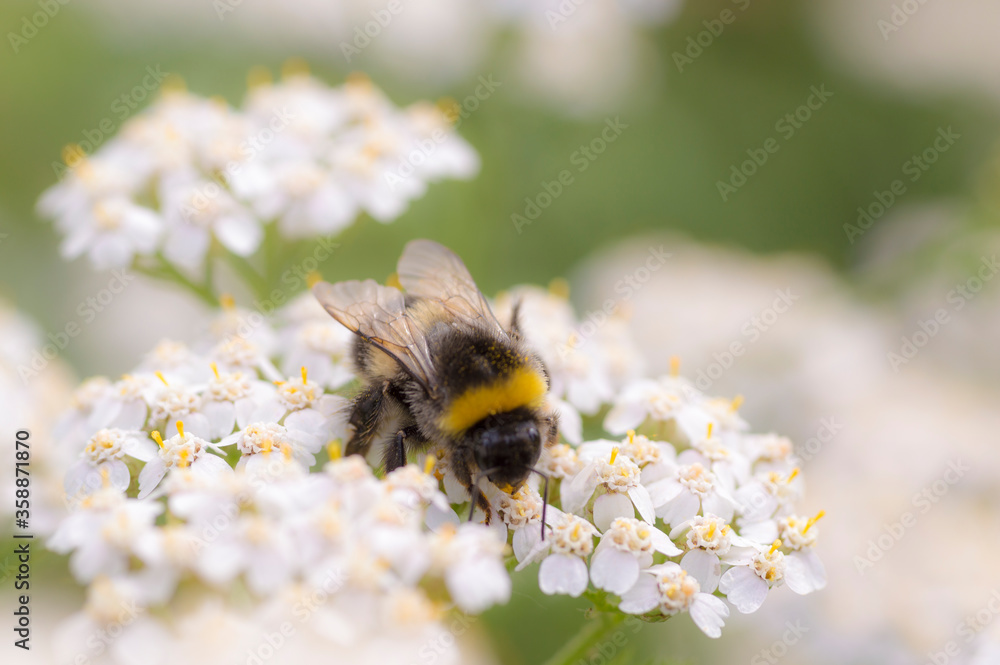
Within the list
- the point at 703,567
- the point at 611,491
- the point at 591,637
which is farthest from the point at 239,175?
the point at 703,567

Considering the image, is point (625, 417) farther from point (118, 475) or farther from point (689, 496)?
point (118, 475)

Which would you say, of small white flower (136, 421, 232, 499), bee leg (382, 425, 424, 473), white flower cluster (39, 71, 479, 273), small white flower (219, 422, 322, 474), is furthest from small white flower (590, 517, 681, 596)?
white flower cluster (39, 71, 479, 273)

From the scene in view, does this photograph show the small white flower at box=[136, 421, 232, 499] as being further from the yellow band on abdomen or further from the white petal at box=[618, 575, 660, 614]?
the white petal at box=[618, 575, 660, 614]

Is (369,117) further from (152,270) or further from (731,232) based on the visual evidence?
(731,232)

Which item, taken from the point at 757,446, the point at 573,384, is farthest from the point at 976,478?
the point at 573,384

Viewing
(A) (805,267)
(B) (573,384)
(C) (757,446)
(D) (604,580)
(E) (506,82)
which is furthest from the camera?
(A) (805,267)

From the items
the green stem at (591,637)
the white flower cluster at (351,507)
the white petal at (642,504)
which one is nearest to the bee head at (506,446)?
the white flower cluster at (351,507)

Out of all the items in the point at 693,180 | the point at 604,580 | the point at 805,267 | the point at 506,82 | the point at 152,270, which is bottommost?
the point at 604,580
